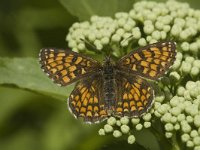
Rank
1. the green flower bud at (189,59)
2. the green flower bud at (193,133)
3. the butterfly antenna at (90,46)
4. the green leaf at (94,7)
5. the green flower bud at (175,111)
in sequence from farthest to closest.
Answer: the green leaf at (94,7) → the butterfly antenna at (90,46) → the green flower bud at (189,59) → the green flower bud at (175,111) → the green flower bud at (193,133)

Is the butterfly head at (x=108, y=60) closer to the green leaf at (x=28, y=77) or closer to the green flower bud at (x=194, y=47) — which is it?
the green leaf at (x=28, y=77)

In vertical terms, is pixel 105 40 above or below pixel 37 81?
above

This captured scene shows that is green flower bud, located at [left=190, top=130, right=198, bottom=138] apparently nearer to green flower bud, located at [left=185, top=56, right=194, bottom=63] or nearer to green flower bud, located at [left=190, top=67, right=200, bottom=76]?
green flower bud, located at [left=190, top=67, right=200, bottom=76]

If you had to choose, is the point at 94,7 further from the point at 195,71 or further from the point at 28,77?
the point at 195,71

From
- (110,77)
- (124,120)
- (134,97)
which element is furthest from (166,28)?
(124,120)

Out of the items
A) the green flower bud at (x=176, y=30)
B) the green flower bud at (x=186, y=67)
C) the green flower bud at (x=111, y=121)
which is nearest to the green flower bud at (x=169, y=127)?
the green flower bud at (x=111, y=121)

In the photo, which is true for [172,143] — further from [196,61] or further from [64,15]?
[64,15]
